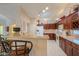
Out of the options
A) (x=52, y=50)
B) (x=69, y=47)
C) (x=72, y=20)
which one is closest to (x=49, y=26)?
(x=52, y=50)

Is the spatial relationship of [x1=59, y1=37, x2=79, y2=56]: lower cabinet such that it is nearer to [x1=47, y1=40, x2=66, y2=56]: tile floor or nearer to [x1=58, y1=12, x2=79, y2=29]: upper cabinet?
[x1=47, y1=40, x2=66, y2=56]: tile floor

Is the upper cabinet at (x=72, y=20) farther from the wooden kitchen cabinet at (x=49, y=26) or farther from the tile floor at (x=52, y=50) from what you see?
the tile floor at (x=52, y=50)

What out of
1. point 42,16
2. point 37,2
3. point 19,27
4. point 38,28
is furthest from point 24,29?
point 37,2

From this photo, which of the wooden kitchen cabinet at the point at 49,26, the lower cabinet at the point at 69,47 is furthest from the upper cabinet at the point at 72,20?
the lower cabinet at the point at 69,47

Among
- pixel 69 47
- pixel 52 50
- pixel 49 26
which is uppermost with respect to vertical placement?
pixel 49 26

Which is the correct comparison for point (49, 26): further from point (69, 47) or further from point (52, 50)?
point (69, 47)

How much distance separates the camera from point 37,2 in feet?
3.28

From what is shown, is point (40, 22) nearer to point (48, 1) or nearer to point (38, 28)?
point (38, 28)

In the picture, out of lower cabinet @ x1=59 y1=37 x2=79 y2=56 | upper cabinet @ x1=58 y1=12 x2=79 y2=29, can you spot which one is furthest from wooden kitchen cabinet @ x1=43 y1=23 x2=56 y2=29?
lower cabinet @ x1=59 y1=37 x2=79 y2=56

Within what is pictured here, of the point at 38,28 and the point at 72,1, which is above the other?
the point at 72,1

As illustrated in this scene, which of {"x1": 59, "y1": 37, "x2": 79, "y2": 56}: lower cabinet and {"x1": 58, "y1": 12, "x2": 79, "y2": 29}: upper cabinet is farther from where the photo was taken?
{"x1": 59, "y1": 37, "x2": 79, "y2": 56}: lower cabinet

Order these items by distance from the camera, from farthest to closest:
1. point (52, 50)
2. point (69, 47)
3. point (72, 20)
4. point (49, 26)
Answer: point (69, 47)
point (72, 20)
point (49, 26)
point (52, 50)

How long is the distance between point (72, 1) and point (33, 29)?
1.13m

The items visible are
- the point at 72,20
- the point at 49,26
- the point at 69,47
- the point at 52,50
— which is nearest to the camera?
the point at 52,50
